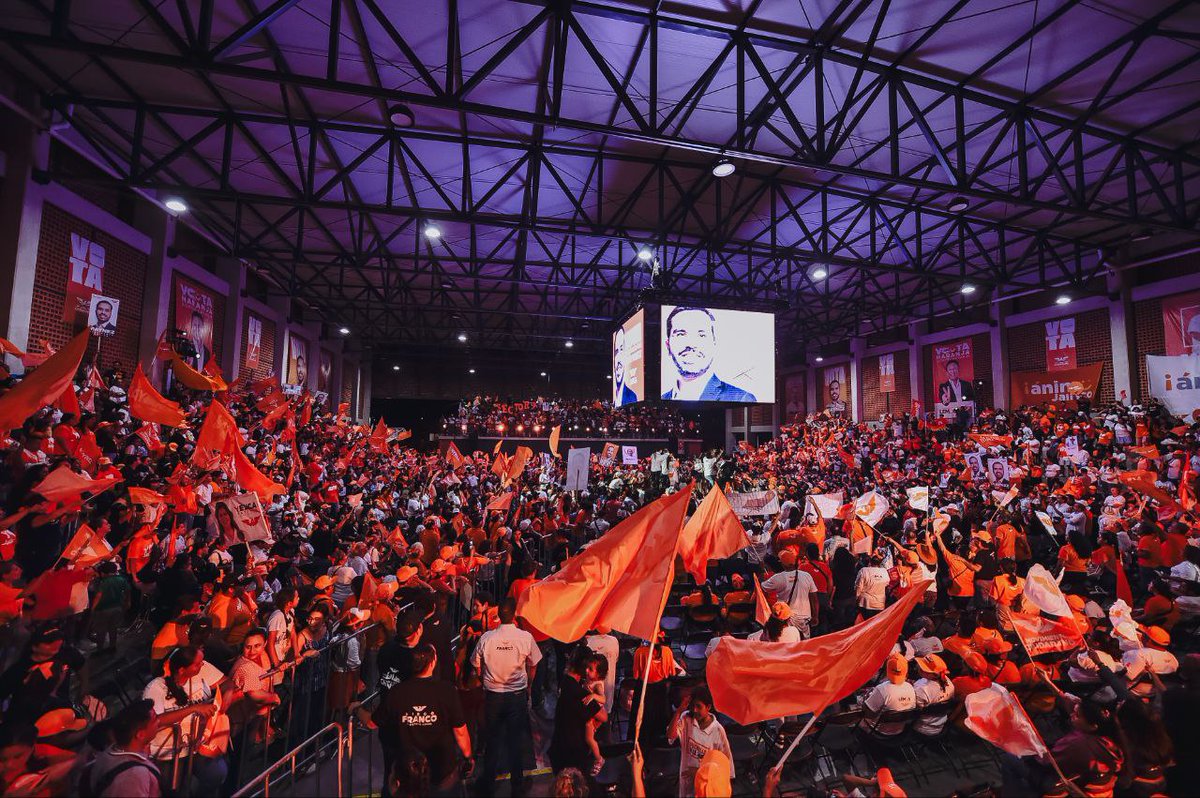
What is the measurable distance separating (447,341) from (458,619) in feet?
94.9

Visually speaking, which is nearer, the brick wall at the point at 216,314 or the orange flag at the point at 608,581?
the orange flag at the point at 608,581

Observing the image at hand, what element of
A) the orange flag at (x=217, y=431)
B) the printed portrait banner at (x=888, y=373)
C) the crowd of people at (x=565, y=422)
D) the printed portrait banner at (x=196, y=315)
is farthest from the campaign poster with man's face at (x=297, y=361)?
the printed portrait banner at (x=888, y=373)

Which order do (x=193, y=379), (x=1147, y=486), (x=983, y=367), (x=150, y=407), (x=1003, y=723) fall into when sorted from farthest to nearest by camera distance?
(x=983, y=367) → (x=193, y=379) → (x=1147, y=486) → (x=150, y=407) → (x=1003, y=723)

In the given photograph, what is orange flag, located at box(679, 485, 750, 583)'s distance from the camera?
314 inches

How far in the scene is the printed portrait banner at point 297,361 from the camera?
2505cm

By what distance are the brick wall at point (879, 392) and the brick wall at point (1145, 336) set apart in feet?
31.4

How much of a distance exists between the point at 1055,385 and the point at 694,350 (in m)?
15.2

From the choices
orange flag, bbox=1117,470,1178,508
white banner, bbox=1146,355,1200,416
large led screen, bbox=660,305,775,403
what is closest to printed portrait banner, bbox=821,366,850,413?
white banner, bbox=1146,355,1200,416

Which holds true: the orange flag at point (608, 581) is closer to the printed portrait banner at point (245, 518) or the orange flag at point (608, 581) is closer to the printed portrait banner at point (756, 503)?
the printed portrait banner at point (245, 518)

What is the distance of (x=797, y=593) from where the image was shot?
700 centimetres

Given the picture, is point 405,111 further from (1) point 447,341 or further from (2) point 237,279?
(1) point 447,341

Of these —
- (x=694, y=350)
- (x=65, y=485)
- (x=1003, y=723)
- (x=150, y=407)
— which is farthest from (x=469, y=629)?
(x=694, y=350)

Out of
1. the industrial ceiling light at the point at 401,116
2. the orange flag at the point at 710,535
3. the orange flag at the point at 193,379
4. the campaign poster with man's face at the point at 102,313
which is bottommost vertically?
the orange flag at the point at 710,535

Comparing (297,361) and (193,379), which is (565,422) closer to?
(297,361)
